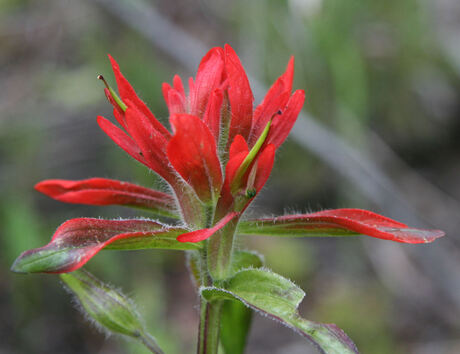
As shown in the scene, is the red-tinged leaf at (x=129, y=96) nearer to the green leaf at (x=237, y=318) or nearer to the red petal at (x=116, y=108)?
the red petal at (x=116, y=108)

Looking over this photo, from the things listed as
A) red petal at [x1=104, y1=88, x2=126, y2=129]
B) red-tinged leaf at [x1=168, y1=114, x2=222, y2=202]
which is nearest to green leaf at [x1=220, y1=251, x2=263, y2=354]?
red-tinged leaf at [x1=168, y1=114, x2=222, y2=202]

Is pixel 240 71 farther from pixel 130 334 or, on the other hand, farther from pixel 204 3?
pixel 204 3

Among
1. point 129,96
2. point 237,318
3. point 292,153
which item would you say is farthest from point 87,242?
point 292,153

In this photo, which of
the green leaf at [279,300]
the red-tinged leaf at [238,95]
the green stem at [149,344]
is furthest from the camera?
the green stem at [149,344]

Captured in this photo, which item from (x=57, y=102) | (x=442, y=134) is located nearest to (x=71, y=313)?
(x=57, y=102)

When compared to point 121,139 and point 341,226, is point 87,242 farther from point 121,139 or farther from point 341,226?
point 341,226

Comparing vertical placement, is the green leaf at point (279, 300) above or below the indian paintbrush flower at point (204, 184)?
below

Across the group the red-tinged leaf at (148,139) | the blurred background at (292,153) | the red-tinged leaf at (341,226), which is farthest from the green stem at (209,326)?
the blurred background at (292,153)

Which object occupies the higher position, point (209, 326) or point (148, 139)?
point (148, 139)
